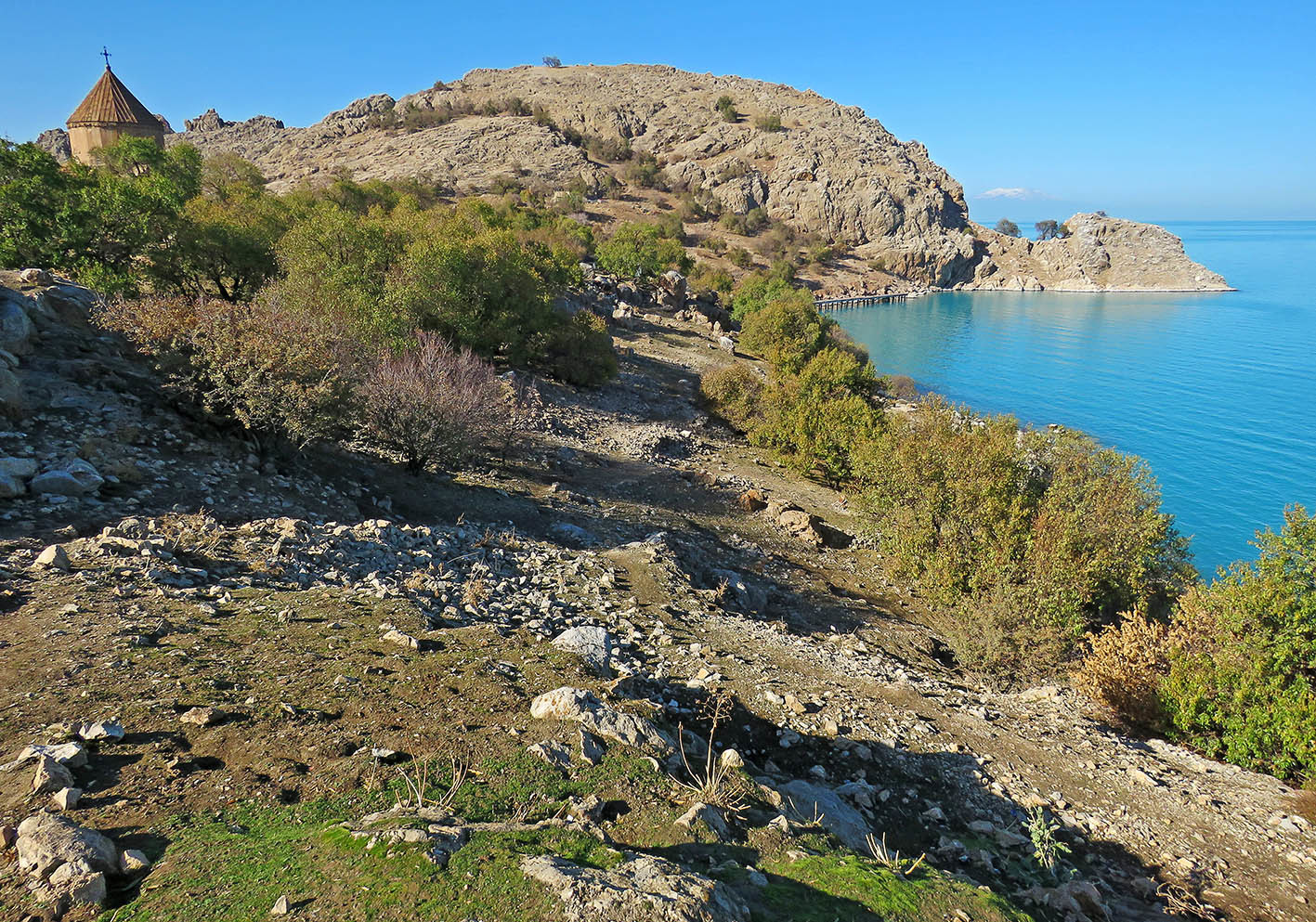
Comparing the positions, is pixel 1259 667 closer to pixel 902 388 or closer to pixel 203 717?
pixel 203 717

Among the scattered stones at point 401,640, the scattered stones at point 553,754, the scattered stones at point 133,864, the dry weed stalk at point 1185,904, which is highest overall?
the scattered stones at point 133,864

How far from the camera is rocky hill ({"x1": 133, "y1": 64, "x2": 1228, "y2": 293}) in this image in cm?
12056

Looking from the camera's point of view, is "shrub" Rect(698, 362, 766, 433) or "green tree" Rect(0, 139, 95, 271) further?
"shrub" Rect(698, 362, 766, 433)

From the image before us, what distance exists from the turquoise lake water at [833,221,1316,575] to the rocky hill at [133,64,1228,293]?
15748mm

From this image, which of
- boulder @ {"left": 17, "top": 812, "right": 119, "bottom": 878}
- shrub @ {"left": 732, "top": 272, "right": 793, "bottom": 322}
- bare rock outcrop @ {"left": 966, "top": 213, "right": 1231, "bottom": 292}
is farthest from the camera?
bare rock outcrop @ {"left": 966, "top": 213, "right": 1231, "bottom": 292}

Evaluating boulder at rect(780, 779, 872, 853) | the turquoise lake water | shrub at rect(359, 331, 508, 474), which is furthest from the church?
the turquoise lake water

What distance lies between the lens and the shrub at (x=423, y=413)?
15000mm

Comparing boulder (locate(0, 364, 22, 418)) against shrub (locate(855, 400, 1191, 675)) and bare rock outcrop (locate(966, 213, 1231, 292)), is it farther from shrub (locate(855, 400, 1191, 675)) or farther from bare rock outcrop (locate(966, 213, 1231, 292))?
bare rock outcrop (locate(966, 213, 1231, 292))

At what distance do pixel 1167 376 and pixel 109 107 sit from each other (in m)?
94.7

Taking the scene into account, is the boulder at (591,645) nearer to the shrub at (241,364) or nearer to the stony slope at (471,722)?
the stony slope at (471,722)

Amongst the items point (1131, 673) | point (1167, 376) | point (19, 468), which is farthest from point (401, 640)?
point (1167, 376)

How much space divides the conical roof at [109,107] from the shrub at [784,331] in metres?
48.8

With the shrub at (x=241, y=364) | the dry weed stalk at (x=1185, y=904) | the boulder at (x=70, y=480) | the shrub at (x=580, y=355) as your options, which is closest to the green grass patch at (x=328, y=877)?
the dry weed stalk at (x=1185, y=904)

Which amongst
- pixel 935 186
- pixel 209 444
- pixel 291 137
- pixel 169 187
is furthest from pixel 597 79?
pixel 209 444
